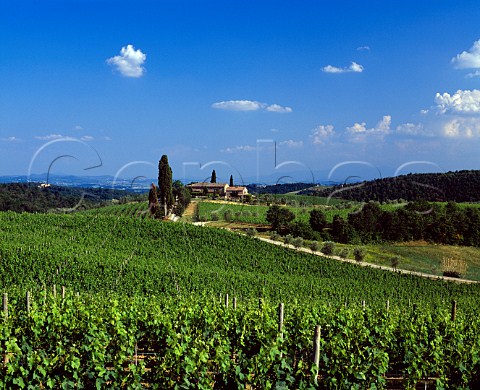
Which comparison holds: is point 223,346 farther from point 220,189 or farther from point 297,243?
point 220,189

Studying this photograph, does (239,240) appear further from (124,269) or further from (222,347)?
(222,347)

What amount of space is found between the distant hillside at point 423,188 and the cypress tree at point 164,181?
187 ft

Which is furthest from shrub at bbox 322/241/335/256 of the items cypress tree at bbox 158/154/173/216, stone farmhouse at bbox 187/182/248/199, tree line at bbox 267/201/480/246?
stone farmhouse at bbox 187/182/248/199

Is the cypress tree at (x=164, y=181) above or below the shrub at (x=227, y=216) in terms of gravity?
above

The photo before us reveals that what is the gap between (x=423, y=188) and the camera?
94875 mm

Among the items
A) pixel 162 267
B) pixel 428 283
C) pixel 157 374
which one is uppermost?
pixel 157 374

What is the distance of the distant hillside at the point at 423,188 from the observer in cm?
8762

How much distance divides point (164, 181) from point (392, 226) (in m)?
31.2

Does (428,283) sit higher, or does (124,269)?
(124,269)

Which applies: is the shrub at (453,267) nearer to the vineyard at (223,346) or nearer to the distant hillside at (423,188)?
the vineyard at (223,346)

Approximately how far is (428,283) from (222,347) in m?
29.4

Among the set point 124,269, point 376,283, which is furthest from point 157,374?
point 376,283

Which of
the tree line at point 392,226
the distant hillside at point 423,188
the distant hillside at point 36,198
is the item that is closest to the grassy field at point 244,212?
the tree line at point 392,226

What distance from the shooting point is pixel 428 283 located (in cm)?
3272
